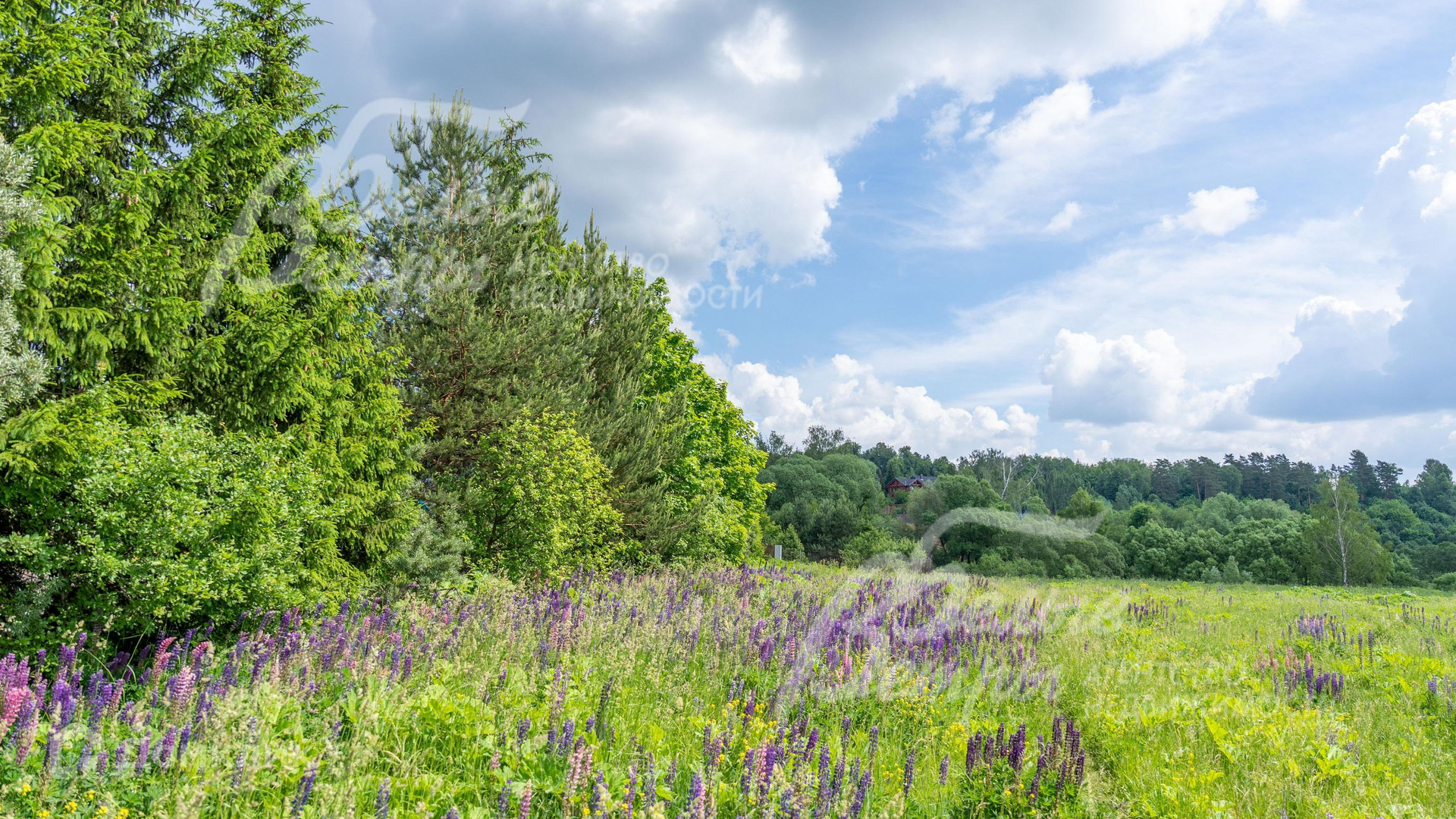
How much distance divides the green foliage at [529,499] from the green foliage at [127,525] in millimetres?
4869

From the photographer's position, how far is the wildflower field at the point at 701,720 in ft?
10.2

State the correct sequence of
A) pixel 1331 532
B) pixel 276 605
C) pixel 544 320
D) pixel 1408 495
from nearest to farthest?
1. pixel 276 605
2. pixel 544 320
3. pixel 1331 532
4. pixel 1408 495

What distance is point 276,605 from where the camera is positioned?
6.68 meters

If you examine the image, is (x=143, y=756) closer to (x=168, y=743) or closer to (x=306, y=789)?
(x=168, y=743)

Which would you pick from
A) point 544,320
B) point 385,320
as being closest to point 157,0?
point 385,320

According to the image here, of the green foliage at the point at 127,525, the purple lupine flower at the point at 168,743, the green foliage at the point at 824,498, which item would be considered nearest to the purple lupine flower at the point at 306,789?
the purple lupine flower at the point at 168,743

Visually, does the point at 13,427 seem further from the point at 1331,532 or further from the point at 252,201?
the point at 1331,532

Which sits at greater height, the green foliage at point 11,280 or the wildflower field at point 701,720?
the green foliage at point 11,280

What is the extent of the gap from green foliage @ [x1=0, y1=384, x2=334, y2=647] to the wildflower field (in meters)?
0.38

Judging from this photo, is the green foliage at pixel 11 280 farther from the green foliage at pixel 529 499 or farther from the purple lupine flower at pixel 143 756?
the green foliage at pixel 529 499

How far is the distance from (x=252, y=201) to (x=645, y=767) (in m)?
8.31

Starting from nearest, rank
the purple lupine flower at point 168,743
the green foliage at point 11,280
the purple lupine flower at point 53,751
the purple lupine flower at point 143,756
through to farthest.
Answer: the purple lupine flower at point 53,751 < the purple lupine flower at point 143,756 < the purple lupine flower at point 168,743 < the green foliage at point 11,280

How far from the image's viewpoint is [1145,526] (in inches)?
2082

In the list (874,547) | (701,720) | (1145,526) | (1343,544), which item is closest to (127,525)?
(701,720)
